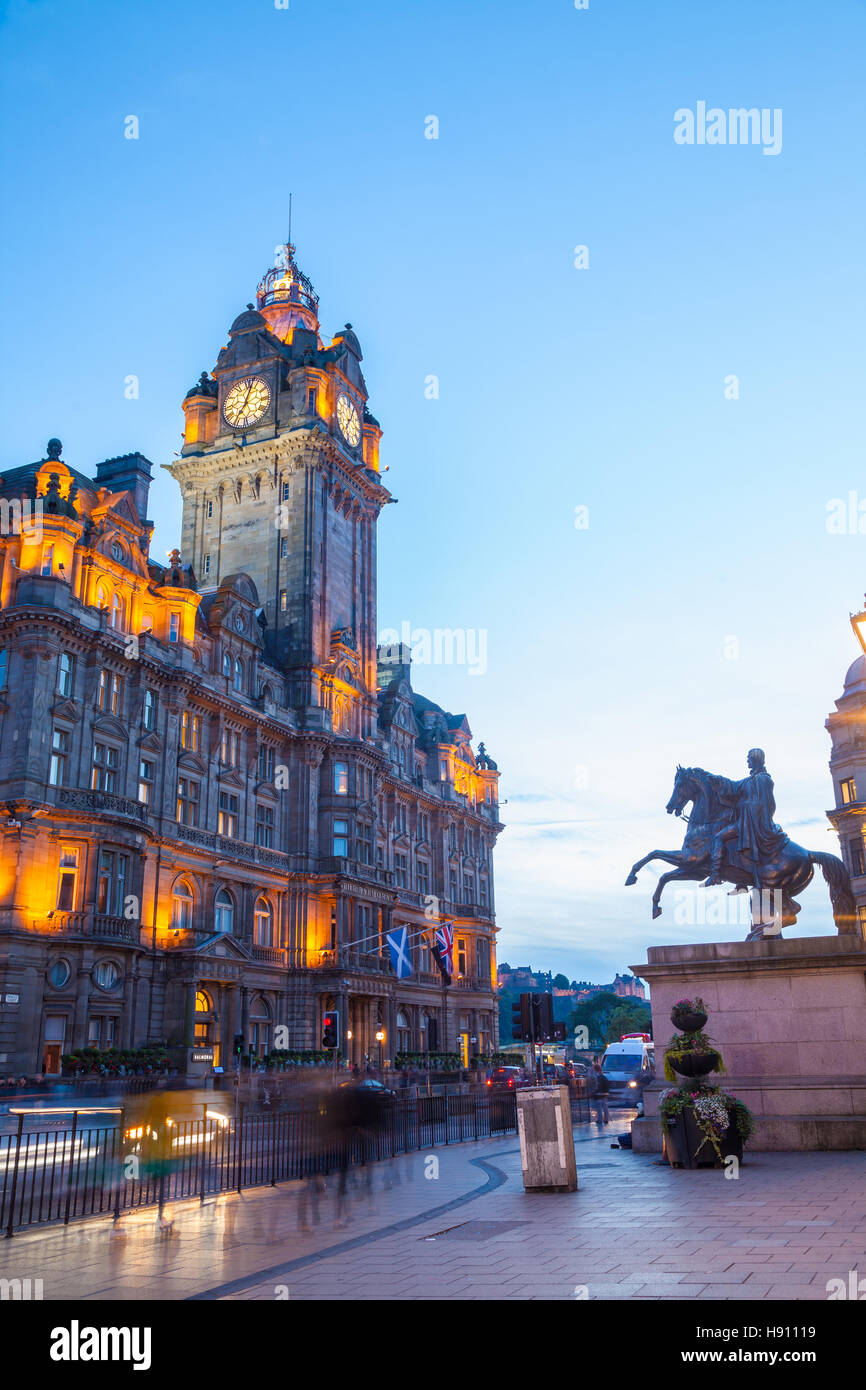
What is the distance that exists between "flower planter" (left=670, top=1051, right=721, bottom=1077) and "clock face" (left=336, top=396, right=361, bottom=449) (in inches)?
2455

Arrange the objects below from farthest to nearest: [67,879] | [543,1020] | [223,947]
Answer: [223,947] → [67,879] → [543,1020]

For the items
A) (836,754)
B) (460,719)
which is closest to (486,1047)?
(460,719)

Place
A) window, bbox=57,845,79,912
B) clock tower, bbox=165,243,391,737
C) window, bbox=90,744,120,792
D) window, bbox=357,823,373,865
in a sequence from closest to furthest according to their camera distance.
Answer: window, bbox=57,845,79,912 → window, bbox=90,744,120,792 → window, bbox=357,823,373,865 → clock tower, bbox=165,243,391,737

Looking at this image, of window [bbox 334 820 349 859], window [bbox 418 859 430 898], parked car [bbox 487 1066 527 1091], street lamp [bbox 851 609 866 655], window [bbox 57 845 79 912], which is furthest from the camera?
window [bbox 418 859 430 898]

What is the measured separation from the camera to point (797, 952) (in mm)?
21938

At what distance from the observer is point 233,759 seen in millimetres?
61531

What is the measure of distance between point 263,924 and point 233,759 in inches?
370

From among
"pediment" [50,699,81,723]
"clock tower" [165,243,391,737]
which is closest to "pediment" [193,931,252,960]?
"pediment" [50,699,81,723]

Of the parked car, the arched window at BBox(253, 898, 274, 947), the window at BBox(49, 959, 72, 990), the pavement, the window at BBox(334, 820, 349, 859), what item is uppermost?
the window at BBox(334, 820, 349, 859)

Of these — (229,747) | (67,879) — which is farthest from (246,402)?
(67,879)

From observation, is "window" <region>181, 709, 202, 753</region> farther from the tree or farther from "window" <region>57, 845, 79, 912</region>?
the tree

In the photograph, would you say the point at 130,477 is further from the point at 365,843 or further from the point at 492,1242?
the point at 492,1242

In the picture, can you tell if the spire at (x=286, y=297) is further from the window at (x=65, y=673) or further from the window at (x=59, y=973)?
the window at (x=59, y=973)

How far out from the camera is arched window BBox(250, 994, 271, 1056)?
59287 mm
